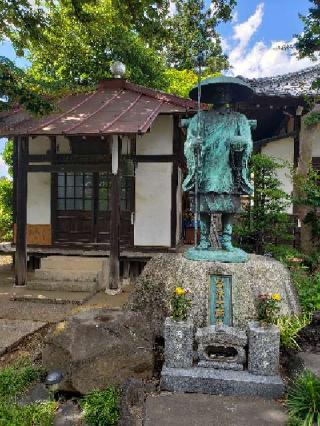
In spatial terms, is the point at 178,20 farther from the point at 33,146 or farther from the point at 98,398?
the point at 98,398

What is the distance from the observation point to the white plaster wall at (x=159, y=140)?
11.3 metres

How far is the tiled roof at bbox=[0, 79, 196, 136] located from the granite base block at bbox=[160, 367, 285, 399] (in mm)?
5562

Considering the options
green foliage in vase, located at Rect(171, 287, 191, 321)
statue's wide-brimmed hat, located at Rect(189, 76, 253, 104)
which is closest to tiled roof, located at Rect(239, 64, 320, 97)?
statue's wide-brimmed hat, located at Rect(189, 76, 253, 104)

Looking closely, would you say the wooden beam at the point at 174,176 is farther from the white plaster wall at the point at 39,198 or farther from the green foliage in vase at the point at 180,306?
the green foliage in vase at the point at 180,306

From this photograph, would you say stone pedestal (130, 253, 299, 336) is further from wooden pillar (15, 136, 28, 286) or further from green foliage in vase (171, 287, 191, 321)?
wooden pillar (15, 136, 28, 286)

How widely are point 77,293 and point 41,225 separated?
10.4 feet

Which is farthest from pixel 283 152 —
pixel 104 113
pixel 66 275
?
pixel 66 275

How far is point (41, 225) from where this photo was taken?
1220 cm

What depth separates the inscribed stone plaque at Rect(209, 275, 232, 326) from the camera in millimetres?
5500

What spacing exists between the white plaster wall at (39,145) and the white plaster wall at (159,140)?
3032 mm

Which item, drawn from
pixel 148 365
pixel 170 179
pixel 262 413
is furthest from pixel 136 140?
pixel 262 413

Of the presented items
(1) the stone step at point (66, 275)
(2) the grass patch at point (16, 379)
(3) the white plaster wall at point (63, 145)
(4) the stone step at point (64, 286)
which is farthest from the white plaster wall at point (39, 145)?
(2) the grass patch at point (16, 379)

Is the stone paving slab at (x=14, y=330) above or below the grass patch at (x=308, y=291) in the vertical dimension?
below

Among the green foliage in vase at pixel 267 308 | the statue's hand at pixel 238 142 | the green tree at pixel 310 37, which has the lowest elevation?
the green foliage in vase at pixel 267 308
